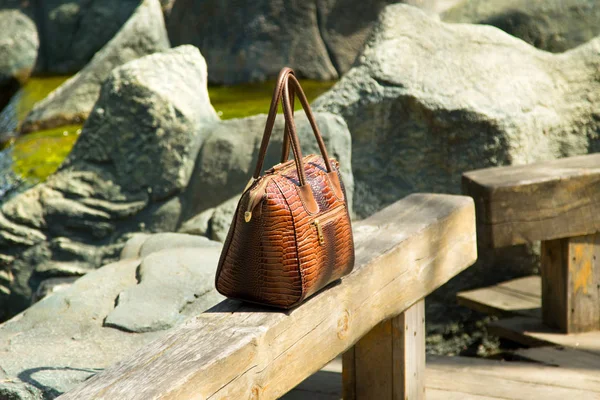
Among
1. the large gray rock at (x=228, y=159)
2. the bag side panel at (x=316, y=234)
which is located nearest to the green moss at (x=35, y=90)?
the large gray rock at (x=228, y=159)

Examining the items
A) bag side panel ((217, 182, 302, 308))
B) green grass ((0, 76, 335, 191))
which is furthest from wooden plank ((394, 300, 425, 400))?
green grass ((0, 76, 335, 191))

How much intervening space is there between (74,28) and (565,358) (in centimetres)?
764

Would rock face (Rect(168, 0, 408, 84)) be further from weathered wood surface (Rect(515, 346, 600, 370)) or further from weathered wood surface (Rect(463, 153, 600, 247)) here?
weathered wood surface (Rect(515, 346, 600, 370))

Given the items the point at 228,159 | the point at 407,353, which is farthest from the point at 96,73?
the point at 407,353

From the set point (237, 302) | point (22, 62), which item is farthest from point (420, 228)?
point (22, 62)

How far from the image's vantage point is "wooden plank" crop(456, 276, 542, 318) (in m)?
3.94

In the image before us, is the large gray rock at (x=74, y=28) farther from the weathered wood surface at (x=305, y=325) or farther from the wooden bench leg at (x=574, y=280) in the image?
the weathered wood surface at (x=305, y=325)

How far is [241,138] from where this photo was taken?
4262 mm

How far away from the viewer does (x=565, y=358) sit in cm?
328

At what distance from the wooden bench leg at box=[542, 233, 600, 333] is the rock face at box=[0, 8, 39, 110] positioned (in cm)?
725

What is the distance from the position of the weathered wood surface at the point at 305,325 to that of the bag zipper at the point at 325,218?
196 millimetres

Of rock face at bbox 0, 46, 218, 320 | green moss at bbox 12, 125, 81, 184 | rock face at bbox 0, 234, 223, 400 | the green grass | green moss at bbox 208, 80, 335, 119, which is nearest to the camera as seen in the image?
rock face at bbox 0, 234, 223, 400

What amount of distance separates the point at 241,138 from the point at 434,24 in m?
1.32

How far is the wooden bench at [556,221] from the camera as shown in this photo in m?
3.18
